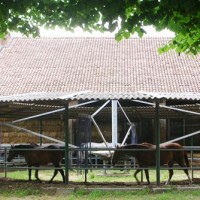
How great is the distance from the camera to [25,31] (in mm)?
8508

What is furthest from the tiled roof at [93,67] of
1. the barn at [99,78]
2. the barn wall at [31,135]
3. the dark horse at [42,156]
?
the dark horse at [42,156]

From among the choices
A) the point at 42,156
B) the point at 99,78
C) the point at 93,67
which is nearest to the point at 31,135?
the point at 99,78

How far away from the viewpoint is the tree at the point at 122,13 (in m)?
6.47

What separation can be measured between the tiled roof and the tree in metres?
13.4

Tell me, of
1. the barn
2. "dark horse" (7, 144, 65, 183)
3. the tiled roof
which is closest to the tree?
"dark horse" (7, 144, 65, 183)

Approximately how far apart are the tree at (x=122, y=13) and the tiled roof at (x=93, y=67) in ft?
43.9

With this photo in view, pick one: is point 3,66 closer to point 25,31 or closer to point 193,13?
point 25,31

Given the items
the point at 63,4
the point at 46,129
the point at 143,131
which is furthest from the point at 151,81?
the point at 63,4

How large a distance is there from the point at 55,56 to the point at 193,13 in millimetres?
19706

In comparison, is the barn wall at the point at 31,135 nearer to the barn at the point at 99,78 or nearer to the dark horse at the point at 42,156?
the barn at the point at 99,78

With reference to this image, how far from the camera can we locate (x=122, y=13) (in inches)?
261

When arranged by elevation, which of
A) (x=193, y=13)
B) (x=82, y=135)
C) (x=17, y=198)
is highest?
(x=193, y=13)

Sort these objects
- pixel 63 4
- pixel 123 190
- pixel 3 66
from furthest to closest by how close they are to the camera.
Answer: pixel 3 66
pixel 123 190
pixel 63 4

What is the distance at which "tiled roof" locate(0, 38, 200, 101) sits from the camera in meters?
22.2
